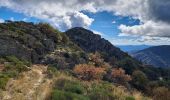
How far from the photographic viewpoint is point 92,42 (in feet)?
560

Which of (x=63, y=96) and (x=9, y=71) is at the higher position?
(x=9, y=71)

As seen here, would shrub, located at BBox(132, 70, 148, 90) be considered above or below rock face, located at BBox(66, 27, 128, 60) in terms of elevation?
below

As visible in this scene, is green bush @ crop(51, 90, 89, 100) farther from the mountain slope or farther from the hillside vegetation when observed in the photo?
the mountain slope

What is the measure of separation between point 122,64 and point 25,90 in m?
108

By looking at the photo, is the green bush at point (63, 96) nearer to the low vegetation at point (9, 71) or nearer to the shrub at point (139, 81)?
the low vegetation at point (9, 71)

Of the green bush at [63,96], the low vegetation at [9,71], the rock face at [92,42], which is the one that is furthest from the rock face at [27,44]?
the rock face at [92,42]

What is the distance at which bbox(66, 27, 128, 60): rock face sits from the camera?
163000mm

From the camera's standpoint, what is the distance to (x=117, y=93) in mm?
15469

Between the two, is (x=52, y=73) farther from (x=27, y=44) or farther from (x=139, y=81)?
(x=139, y=81)

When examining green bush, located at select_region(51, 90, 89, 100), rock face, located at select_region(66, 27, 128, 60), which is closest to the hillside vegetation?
green bush, located at select_region(51, 90, 89, 100)

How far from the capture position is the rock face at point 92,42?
163 metres

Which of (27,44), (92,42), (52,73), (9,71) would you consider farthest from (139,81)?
(92,42)

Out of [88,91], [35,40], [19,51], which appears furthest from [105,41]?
[88,91]

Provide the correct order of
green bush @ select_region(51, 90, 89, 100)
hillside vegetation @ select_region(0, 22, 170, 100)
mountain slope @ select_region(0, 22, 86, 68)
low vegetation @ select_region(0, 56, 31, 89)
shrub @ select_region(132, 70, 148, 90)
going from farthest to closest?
shrub @ select_region(132, 70, 148, 90) < mountain slope @ select_region(0, 22, 86, 68) < low vegetation @ select_region(0, 56, 31, 89) < hillside vegetation @ select_region(0, 22, 170, 100) < green bush @ select_region(51, 90, 89, 100)
